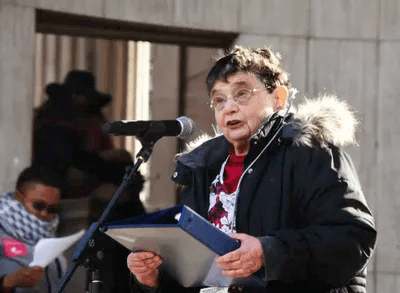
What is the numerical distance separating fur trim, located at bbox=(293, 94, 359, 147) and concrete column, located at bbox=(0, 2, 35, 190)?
3.02 metres

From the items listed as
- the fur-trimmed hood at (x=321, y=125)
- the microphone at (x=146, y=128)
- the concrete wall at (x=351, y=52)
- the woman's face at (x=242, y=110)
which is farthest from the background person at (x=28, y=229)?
the fur-trimmed hood at (x=321, y=125)

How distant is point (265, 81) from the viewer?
3.64 meters

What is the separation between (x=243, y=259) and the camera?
3.12 m

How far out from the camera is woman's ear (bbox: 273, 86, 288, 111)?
145 inches

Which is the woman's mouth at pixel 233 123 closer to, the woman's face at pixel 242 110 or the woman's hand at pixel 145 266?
the woman's face at pixel 242 110

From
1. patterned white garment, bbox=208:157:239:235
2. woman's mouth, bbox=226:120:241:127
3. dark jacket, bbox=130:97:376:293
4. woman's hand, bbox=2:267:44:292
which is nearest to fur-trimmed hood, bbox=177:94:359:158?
dark jacket, bbox=130:97:376:293

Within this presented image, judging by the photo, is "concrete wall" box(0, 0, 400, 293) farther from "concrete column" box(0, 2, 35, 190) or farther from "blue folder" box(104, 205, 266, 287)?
"blue folder" box(104, 205, 266, 287)

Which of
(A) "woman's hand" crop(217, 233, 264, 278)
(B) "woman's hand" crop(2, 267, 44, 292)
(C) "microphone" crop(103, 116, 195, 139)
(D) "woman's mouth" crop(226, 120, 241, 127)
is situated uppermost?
(D) "woman's mouth" crop(226, 120, 241, 127)

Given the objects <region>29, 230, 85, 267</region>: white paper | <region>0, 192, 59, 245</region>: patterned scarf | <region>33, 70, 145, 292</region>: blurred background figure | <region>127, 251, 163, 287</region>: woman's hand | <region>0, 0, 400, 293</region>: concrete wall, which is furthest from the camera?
<region>0, 0, 400, 293</region>: concrete wall

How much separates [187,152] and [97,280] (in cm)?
66

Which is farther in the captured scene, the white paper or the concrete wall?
the concrete wall

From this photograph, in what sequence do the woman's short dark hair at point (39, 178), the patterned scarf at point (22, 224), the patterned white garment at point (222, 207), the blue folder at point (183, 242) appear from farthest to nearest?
the woman's short dark hair at point (39, 178) → the patterned scarf at point (22, 224) → the patterned white garment at point (222, 207) → the blue folder at point (183, 242)

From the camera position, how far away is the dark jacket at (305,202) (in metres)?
3.21

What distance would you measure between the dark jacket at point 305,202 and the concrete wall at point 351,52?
10.4ft
